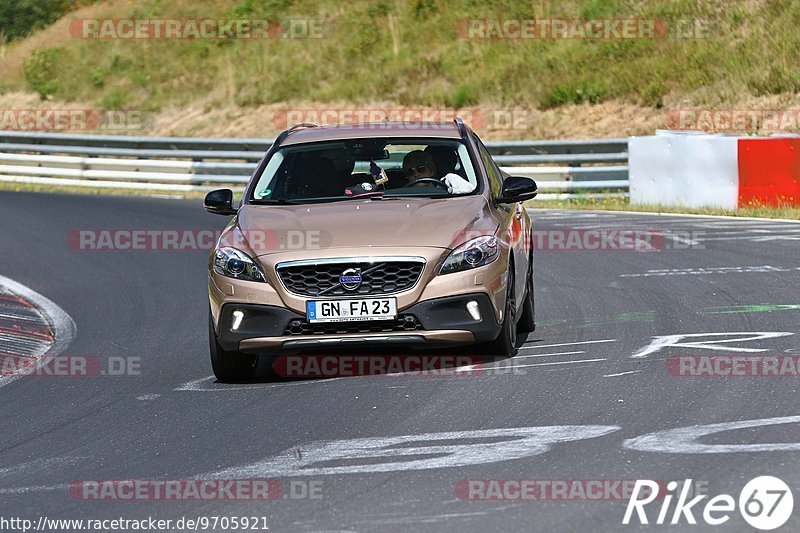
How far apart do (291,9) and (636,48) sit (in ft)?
43.3

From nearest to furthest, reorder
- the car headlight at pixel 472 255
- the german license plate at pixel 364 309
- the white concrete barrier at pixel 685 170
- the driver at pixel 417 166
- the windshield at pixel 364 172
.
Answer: the german license plate at pixel 364 309
the car headlight at pixel 472 255
the windshield at pixel 364 172
the driver at pixel 417 166
the white concrete barrier at pixel 685 170

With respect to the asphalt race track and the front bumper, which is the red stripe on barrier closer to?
the asphalt race track

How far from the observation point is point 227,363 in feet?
30.6

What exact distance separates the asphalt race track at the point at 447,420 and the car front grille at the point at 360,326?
0.33 m

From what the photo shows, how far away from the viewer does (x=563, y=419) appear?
7582 millimetres

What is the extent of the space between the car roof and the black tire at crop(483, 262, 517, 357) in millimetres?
1524

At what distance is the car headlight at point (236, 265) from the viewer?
29.9 feet

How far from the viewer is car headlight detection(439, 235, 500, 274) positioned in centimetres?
902

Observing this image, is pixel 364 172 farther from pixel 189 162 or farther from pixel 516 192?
pixel 189 162

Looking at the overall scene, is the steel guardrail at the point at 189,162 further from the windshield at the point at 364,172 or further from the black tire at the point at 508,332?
the black tire at the point at 508,332

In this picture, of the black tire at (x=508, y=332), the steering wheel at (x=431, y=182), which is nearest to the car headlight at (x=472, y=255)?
the black tire at (x=508, y=332)

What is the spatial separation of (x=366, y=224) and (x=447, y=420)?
1971 millimetres

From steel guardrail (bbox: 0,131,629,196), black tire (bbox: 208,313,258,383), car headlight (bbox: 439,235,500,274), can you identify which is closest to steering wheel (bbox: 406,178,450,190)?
car headlight (bbox: 439,235,500,274)

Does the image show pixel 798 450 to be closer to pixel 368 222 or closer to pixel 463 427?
pixel 463 427
